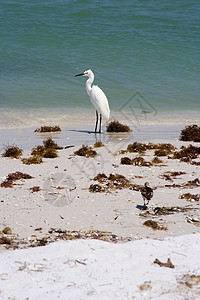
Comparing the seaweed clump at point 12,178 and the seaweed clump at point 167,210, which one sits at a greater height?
the seaweed clump at point 12,178

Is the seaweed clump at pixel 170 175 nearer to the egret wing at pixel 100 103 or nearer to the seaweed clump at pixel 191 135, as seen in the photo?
the seaweed clump at pixel 191 135

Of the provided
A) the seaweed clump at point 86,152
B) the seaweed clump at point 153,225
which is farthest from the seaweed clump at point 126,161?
the seaweed clump at point 153,225

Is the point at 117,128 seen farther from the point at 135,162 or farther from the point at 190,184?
the point at 190,184

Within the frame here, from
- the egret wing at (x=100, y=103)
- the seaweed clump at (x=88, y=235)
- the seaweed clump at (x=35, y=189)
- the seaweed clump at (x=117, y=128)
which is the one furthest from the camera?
the egret wing at (x=100, y=103)

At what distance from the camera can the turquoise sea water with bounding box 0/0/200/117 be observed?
16.9m

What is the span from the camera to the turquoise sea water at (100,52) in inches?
664

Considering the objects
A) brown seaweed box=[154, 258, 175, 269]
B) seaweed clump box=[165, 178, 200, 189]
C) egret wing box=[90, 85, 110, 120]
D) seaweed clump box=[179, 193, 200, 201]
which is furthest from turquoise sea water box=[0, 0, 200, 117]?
brown seaweed box=[154, 258, 175, 269]

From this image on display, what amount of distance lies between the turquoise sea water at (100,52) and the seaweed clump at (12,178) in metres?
8.21

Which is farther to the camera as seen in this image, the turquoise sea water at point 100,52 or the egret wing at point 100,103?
the turquoise sea water at point 100,52

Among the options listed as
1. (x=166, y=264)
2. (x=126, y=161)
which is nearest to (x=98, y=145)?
(x=126, y=161)

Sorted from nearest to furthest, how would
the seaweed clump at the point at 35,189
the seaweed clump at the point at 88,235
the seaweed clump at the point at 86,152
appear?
1. the seaweed clump at the point at 88,235
2. the seaweed clump at the point at 35,189
3. the seaweed clump at the point at 86,152

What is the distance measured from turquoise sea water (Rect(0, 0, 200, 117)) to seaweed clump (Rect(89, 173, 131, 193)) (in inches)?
337

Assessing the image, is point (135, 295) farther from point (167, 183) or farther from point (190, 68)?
point (190, 68)

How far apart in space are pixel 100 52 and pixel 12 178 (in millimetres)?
15366
